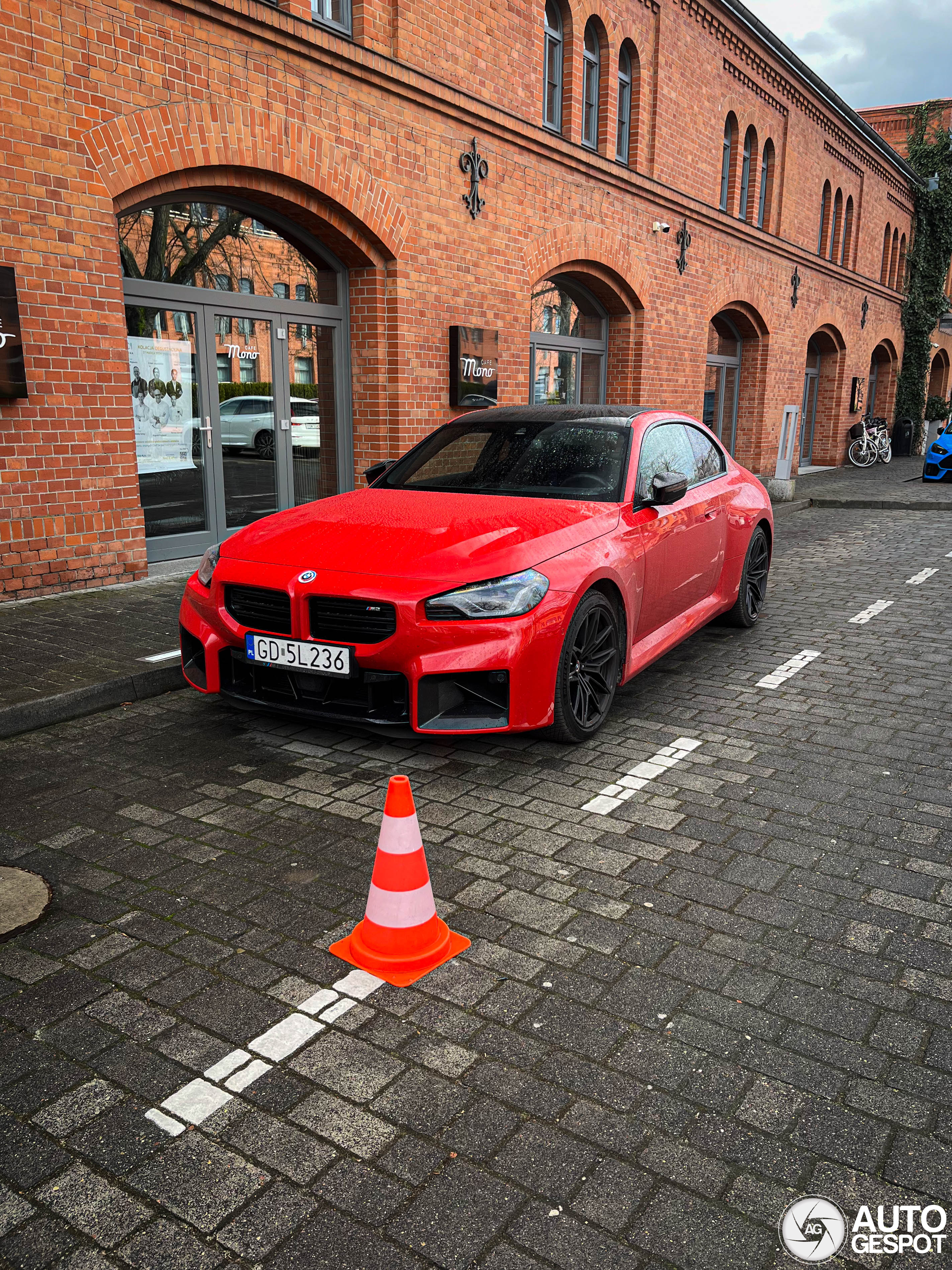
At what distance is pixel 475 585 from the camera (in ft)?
14.2

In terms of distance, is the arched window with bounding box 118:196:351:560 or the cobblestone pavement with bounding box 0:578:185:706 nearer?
the cobblestone pavement with bounding box 0:578:185:706

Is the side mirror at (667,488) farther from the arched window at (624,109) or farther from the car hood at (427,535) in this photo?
the arched window at (624,109)

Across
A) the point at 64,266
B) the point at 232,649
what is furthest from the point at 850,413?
the point at 232,649

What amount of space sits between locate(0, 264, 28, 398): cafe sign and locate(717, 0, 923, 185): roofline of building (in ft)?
47.2

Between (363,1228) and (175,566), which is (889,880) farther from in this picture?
(175,566)

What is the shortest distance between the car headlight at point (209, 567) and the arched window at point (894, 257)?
2998cm

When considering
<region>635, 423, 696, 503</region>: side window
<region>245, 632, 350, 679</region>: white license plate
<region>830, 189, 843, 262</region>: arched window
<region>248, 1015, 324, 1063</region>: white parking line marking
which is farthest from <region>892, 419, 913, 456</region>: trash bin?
<region>248, 1015, 324, 1063</region>: white parking line marking

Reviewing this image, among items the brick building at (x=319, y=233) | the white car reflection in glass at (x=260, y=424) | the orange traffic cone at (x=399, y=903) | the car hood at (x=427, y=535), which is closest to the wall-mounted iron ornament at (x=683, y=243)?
the brick building at (x=319, y=233)

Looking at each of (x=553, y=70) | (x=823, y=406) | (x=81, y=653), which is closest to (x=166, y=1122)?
(x=81, y=653)

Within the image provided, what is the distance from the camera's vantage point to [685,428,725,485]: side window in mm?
6453

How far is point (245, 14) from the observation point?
8203 mm

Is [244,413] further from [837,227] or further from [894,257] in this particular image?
[894,257]

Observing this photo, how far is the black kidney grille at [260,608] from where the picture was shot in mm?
4516

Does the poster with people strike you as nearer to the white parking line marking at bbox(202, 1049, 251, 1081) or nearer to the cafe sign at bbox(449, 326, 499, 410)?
the cafe sign at bbox(449, 326, 499, 410)
